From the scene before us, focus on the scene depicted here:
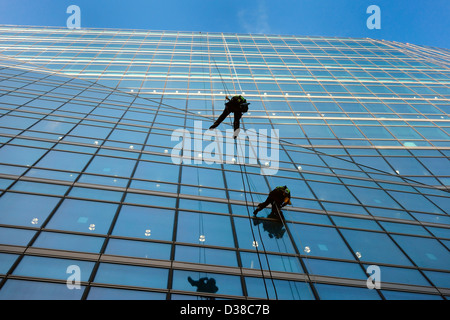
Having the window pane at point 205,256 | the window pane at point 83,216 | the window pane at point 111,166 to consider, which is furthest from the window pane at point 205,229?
the window pane at point 111,166

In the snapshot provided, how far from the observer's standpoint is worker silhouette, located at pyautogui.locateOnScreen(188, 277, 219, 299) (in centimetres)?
705

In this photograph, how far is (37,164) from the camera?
1067 centimetres

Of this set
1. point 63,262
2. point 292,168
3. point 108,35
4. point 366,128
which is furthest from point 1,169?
point 108,35


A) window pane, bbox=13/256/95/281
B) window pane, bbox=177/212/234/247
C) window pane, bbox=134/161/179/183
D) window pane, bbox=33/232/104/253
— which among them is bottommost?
window pane, bbox=13/256/95/281

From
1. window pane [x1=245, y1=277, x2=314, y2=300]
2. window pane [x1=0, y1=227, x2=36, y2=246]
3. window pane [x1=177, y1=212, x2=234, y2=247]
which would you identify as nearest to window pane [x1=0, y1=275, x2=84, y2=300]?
window pane [x1=0, y1=227, x2=36, y2=246]

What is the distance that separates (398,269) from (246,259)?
518 centimetres

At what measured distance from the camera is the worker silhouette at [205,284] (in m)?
7.05

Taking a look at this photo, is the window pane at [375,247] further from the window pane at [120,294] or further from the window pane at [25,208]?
the window pane at [25,208]

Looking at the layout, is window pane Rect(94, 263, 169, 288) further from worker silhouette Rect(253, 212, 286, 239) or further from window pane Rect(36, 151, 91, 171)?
window pane Rect(36, 151, 91, 171)

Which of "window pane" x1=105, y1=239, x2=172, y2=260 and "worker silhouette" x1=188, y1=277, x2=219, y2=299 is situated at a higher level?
"window pane" x1=105, y1=239, x2=172, y2=260

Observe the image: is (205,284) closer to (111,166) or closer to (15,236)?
(15,236)

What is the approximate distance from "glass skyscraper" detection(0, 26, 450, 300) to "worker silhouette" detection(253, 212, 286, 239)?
5 centimetres

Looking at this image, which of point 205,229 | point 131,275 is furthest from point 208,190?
point 131,275

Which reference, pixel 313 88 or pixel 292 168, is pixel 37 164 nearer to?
pixel 292 168
